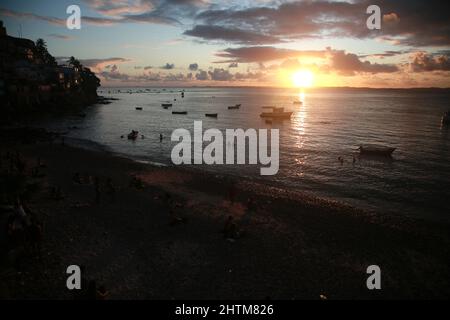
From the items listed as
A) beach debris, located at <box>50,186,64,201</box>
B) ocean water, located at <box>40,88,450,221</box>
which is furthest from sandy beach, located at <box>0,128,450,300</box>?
ocean water, located at <box>40,88,450,221</box>

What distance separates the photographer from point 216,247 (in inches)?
708

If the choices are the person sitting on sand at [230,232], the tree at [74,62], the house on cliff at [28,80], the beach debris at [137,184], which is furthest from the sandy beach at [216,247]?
the tree at [74,62]

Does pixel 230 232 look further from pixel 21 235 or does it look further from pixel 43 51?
pixel 43 51

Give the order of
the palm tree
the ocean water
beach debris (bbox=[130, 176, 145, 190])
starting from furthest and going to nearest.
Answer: the palm tree
the ocean water
beach debris (bbox=[130, 176, 145, 190])

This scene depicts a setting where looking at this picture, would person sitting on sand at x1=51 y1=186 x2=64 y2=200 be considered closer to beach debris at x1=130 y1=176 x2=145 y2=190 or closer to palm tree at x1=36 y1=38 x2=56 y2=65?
beach debris at x1=130 y1=176 x2=145 y2=190

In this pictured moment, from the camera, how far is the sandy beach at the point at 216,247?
46.9 ft

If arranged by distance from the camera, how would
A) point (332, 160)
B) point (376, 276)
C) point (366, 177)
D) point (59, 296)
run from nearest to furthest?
point (59, 296) → point (376, 276) → point (366, 177) → point (332, 160)

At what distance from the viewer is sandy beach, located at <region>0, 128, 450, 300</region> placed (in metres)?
14.3

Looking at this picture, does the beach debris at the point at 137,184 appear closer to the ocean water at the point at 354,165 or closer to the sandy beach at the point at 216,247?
the sandy beach at the point at 216,247

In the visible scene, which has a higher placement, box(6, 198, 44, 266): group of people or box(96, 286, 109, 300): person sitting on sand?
box(6, 198, 44, 266): group of people

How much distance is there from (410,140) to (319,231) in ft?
170

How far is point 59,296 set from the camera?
1290 centimetres

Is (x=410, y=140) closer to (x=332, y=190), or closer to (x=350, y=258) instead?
(x=332, y=190)

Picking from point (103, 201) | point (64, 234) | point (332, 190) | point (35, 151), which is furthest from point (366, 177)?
point (35, 151)
